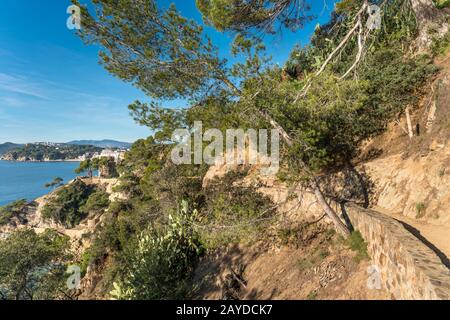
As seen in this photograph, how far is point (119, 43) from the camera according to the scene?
7.14 meters

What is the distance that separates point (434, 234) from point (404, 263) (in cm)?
251

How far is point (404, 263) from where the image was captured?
4.50m

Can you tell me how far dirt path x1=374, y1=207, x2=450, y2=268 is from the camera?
532 cm

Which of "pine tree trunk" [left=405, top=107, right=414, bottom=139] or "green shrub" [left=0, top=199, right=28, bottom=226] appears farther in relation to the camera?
"green shrub" [left=0, top=199, right=28, bottom=226]

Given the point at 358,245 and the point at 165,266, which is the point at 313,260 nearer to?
the point at 358,245

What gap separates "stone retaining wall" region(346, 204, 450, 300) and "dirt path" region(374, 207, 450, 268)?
2.28 ft

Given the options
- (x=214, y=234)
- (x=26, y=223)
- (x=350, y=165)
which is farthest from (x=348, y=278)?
(x=26, y=223)

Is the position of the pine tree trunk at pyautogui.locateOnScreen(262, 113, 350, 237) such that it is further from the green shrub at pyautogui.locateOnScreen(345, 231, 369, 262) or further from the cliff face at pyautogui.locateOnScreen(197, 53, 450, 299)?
the cliff face at pyautogui.locateOnScreen(197, 53, 450, 299)

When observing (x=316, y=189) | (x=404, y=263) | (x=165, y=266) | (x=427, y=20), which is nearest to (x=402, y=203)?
(x=316, y=189)

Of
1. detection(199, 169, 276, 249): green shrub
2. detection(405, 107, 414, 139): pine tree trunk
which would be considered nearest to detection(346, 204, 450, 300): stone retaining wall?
detection(199, 169, 276, 249): green shrub

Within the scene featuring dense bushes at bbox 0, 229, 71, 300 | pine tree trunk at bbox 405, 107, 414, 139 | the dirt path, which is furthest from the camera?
dense bushes at bbox 0, 229, 71, 300

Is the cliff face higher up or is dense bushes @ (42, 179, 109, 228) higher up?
the cliff face
